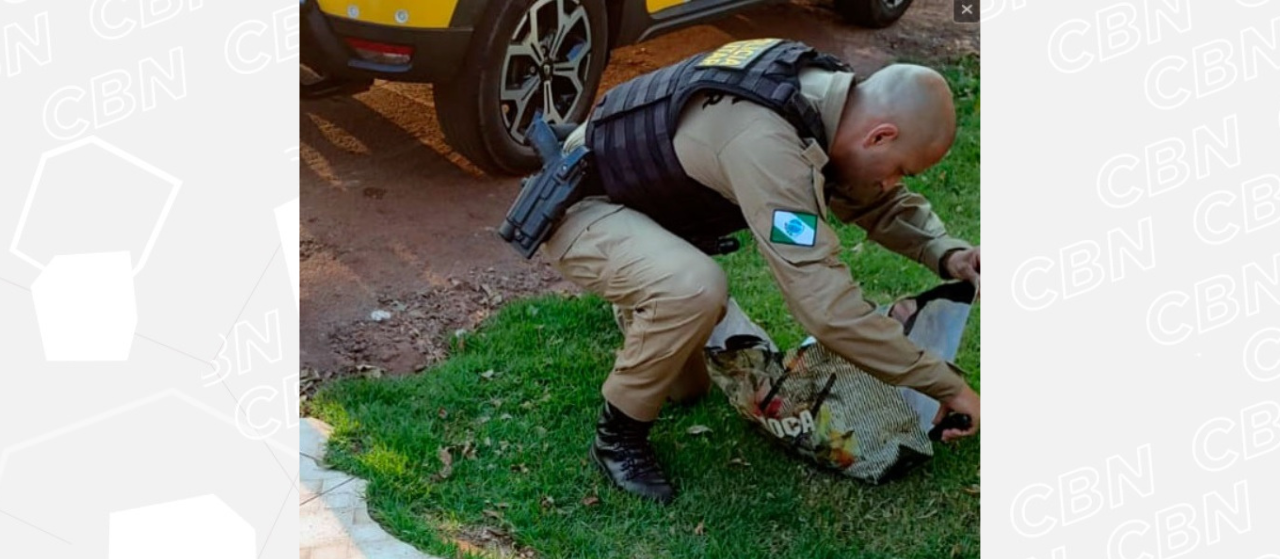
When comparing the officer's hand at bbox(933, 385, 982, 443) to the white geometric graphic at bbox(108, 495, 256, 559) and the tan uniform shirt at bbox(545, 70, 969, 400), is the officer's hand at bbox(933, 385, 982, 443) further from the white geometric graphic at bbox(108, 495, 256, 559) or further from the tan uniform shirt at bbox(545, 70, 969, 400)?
the white geometric graphic at bbox(108, 495, 256, 559)

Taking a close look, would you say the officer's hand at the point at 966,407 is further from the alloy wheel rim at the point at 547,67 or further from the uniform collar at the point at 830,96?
the alloy wheel rim at the point at 547,67

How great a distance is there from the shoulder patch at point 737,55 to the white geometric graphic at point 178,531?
3.96ft

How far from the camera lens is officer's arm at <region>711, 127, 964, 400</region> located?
2766 millimetres

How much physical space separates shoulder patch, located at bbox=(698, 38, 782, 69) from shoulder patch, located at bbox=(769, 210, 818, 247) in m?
0.31

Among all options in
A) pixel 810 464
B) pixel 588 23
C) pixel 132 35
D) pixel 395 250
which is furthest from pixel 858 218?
pixel 132 35

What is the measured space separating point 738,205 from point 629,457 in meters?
0.60

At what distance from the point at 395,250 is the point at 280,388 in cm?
114

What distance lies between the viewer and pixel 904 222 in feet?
10.7
